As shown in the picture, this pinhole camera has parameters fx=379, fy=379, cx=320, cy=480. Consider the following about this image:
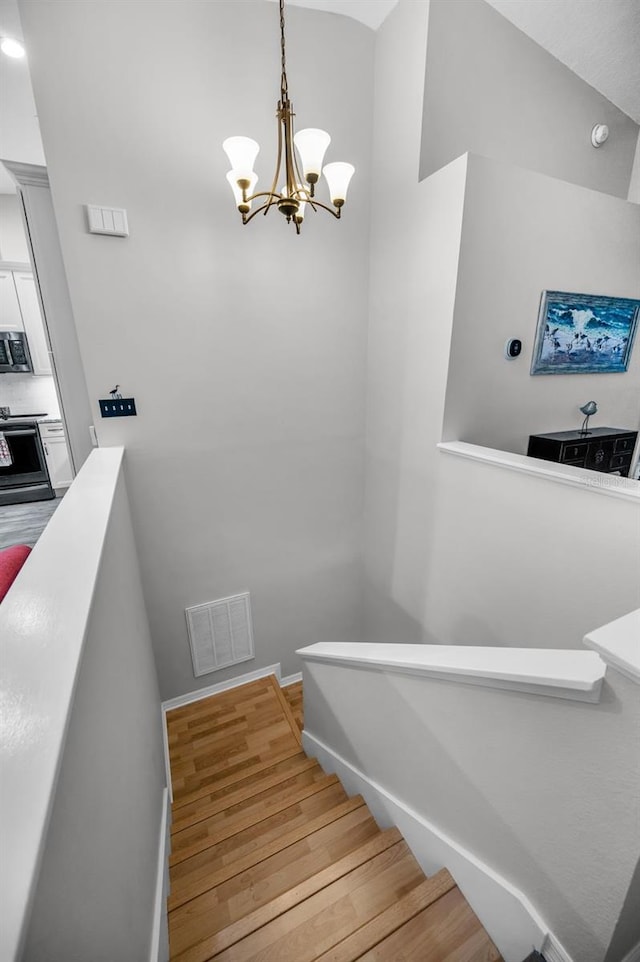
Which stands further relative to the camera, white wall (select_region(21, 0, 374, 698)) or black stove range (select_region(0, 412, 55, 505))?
black stove range (select_region(0, 412, 55, 505))

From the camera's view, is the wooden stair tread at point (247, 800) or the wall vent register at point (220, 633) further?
the wall vent register at point (220, 633)

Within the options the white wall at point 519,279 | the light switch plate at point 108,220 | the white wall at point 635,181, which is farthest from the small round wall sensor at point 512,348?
the light switch plate at point 108,220

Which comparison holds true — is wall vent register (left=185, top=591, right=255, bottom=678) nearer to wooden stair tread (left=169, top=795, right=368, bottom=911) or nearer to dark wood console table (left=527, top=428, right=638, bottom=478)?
wooden stair tread (left=169, top=795, right=368, bottom=911)

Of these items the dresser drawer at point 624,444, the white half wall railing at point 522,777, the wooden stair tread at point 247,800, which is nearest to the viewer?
the white half wall railing at point 522,777

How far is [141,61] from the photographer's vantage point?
77.1 inches

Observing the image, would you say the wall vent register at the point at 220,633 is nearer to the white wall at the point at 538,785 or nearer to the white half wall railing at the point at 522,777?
the white half wall railing at the point at 522,777

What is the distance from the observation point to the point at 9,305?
4.47 meters

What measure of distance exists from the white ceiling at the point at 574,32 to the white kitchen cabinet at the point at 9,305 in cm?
223

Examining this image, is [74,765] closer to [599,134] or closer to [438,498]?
[438,498]

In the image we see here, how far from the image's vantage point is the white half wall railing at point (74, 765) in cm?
41

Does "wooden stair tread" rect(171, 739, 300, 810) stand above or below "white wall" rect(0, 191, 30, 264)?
below

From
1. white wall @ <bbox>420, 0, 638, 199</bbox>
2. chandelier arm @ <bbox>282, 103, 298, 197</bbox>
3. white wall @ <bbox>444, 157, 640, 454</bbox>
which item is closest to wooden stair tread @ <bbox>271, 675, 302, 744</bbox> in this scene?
white wall @ <bbox>444, 157, 640, 454</bbox>

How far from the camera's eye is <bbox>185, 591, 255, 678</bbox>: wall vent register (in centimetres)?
283

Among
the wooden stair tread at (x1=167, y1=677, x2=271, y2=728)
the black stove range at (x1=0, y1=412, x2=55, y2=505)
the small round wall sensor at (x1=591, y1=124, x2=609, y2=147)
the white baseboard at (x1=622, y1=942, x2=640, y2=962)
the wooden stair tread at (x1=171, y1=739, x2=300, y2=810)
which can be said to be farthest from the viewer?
the black stove range at (x1=0, y1=412, x2=55, y2=505)
